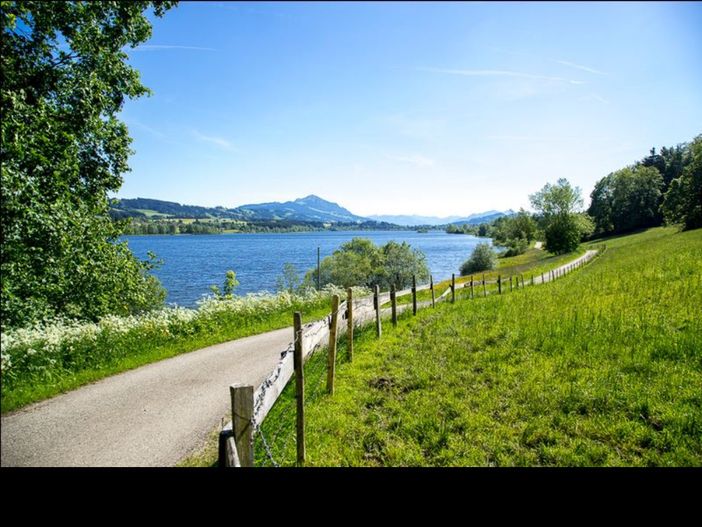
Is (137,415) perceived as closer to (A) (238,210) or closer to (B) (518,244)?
(A) (238,210)

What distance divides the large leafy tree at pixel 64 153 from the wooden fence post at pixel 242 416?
0.98m

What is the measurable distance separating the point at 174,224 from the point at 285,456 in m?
2.96

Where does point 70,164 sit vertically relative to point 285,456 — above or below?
above

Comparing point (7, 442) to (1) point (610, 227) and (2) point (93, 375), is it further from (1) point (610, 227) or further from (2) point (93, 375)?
(1) point (610, 227)

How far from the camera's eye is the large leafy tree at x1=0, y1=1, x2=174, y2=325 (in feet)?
6.48

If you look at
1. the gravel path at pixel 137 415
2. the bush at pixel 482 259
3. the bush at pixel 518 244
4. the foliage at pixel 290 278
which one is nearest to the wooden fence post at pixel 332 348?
the gravel path at pixel 137 415

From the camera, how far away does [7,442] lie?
78.9 inches

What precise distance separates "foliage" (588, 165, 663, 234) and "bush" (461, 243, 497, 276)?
44.0 meters

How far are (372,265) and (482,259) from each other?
15.3 meters

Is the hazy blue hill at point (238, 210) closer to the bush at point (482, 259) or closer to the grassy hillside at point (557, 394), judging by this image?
the grassy hillside at point (557, 394)

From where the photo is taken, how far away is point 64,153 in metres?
2.13

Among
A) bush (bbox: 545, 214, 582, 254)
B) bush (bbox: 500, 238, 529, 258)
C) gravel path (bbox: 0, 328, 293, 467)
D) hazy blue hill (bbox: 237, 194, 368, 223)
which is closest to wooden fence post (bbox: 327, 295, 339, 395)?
hazy blue hill (bbox: 237, 194, 368, 223)
